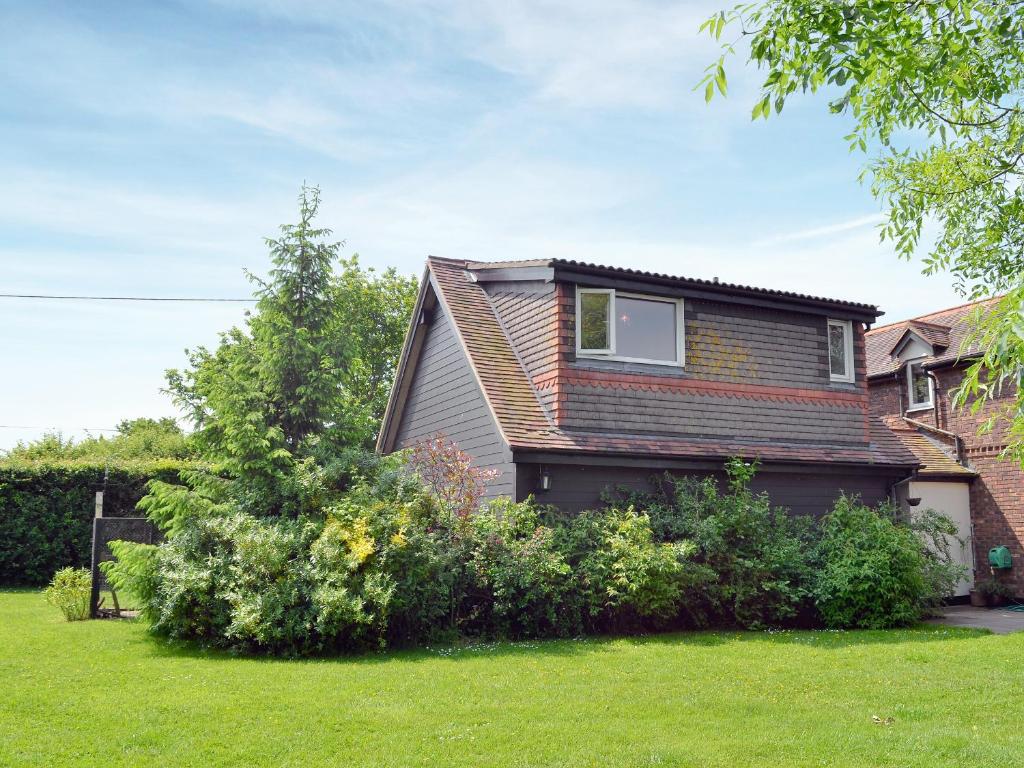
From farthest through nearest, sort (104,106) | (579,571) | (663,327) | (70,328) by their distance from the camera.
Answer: (70,328), (663,327), (579,571), (104,106)

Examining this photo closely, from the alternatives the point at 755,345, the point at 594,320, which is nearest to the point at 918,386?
the point at 755,345

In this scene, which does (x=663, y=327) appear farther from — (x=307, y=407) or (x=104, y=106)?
(x=104, y=106)

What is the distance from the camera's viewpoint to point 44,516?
1977cm

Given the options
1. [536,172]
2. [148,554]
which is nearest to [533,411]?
[536,172]

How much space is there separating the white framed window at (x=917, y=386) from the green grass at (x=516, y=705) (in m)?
11.6

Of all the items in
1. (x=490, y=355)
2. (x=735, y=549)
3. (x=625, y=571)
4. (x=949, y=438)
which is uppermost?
(x=490, y=355)

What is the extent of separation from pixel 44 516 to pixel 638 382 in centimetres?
1398

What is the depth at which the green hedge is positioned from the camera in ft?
64.0

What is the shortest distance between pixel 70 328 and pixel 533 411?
15176 mm

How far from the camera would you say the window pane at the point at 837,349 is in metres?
18.2

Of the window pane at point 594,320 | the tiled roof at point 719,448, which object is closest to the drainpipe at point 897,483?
the tiled roof at point 719,448

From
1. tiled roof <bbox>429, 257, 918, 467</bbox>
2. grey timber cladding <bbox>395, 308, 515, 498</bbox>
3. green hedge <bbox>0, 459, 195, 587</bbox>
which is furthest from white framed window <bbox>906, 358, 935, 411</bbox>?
green hedge <bbox>0, 459, 195, 587</bbox>

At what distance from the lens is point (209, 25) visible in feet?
33.9

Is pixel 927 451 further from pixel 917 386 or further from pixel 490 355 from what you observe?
pixel 490 355
